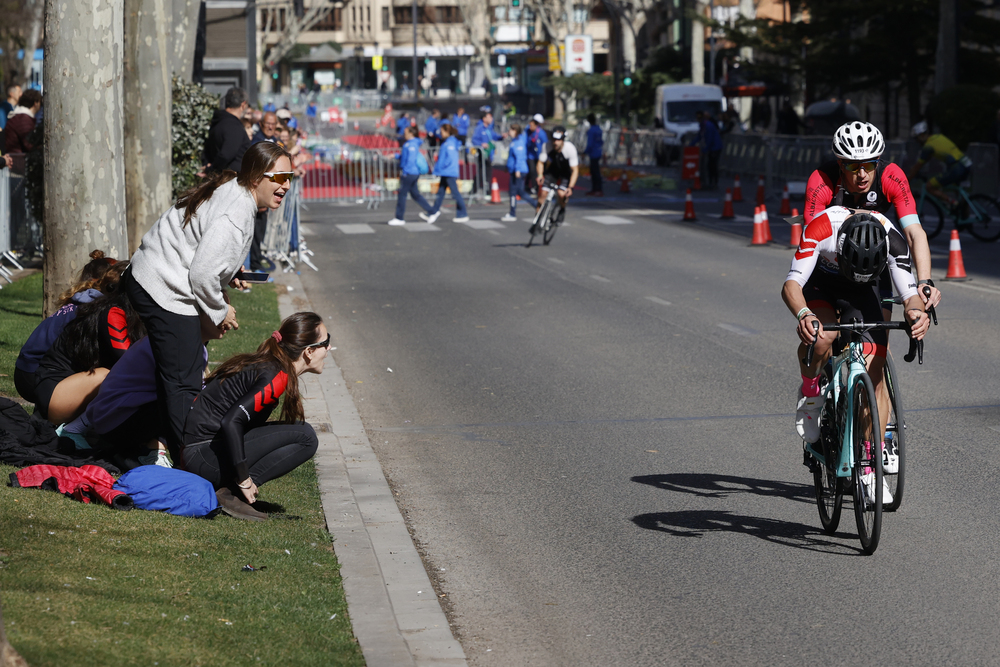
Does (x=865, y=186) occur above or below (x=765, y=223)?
above

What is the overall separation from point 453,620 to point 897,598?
1.78 meters

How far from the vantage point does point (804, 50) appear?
142 ft

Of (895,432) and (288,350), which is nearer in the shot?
(895,432)

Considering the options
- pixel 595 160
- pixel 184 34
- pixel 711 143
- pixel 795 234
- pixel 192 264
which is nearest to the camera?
pixel 192 264

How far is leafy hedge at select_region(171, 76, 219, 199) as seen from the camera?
17.3 m

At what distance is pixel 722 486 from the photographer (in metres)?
7.43

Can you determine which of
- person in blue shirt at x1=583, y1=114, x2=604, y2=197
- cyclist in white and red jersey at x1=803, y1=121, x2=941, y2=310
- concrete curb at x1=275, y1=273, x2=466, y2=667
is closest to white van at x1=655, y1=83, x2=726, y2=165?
person in blue shirt at x1=583, y1=114, x2=604, y2=197

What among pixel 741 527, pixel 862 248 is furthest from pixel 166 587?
pixel 862 248

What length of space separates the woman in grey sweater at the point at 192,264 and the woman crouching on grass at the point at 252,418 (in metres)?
0.23

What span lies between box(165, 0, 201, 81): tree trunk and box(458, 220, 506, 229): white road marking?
6.76 m

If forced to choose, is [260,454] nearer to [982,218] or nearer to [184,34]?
[184,34]

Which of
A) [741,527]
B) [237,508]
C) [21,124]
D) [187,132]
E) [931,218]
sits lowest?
[741,527]

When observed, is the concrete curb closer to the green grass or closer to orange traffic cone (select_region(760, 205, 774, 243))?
the green grass

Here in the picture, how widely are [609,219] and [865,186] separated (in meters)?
20.8
